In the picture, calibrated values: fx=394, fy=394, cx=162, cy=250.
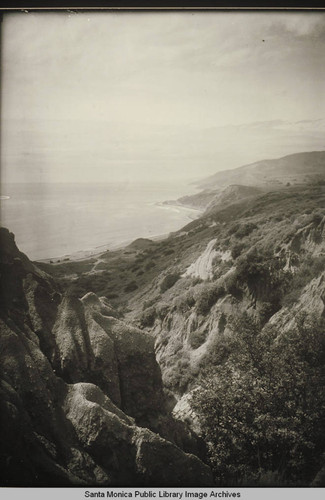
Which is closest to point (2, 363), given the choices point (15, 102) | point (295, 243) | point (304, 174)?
point (15, 102)

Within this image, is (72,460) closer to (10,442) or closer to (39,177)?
(10,442)

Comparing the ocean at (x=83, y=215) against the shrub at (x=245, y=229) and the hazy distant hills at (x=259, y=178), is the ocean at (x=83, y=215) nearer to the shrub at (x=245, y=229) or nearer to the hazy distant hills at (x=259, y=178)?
the hazy distant hills at (x=259, y=178)

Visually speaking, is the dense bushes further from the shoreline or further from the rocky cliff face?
the shoreline

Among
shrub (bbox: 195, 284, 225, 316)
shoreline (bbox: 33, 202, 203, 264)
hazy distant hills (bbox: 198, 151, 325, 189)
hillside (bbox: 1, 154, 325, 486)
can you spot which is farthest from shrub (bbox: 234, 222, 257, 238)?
shrub (bbox: 195, 284, 225, 316)

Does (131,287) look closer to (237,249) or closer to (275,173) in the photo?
(237,249)

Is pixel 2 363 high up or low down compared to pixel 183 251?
down
